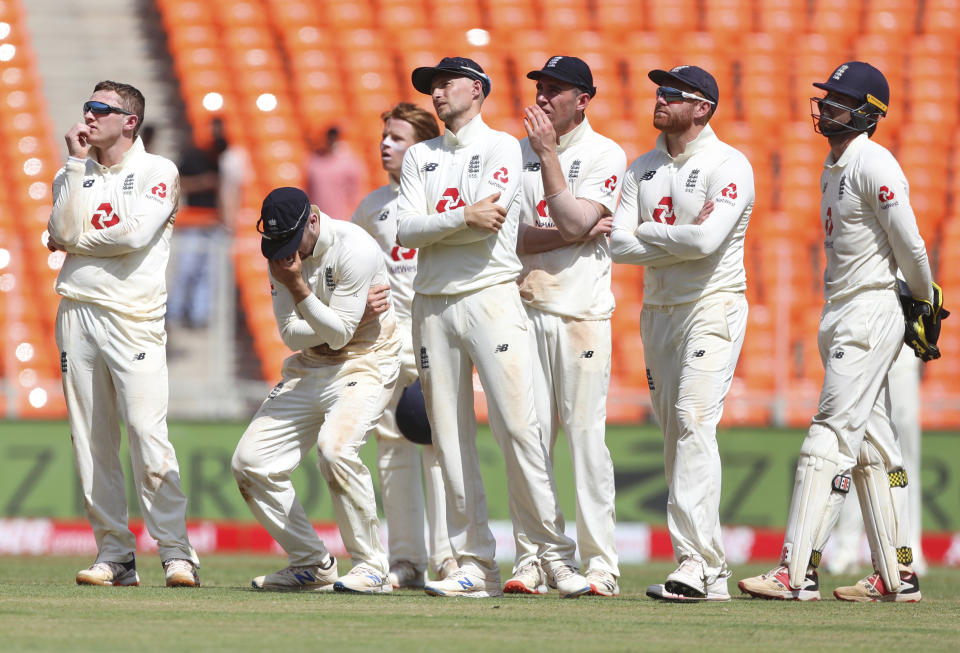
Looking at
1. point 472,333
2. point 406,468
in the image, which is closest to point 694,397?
point 472,333

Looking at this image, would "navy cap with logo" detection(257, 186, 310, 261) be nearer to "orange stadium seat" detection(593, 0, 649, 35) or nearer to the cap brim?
the cap brim

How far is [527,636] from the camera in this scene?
5.67m

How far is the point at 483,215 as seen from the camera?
22.9 ft

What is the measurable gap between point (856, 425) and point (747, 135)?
403 inches

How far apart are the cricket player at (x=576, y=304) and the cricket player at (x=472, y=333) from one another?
0.30 meters

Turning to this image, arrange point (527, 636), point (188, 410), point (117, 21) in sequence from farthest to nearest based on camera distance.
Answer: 1. point (117, 21)
2. point (188, 410)
3. point (527, 636)

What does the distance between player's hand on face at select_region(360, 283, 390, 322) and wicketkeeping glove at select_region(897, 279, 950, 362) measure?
2679mm

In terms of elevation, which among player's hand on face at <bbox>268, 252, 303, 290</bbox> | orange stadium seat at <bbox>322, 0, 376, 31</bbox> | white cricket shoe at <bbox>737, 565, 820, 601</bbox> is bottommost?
white cricket shoe at <bbox>737, 565, 820, 601</bbox>

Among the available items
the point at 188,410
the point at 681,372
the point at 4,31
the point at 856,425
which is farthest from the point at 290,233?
the point at 4,31

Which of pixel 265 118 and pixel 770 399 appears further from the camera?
pixel 265 118

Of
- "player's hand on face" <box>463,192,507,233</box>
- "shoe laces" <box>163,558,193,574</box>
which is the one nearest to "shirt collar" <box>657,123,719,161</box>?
"player's hand on face" <box>463,192,507,233</box>

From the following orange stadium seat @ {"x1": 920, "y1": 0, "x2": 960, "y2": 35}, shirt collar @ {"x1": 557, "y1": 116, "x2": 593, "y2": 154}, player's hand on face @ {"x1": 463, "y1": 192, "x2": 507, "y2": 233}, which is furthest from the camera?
orange stadium seat @ {"x1": 920, "y1": 0, "x2": 960, "y2": 35}

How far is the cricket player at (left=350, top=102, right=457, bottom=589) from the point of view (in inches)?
Answer: 332

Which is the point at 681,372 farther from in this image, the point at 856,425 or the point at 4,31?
the point at 4,31
